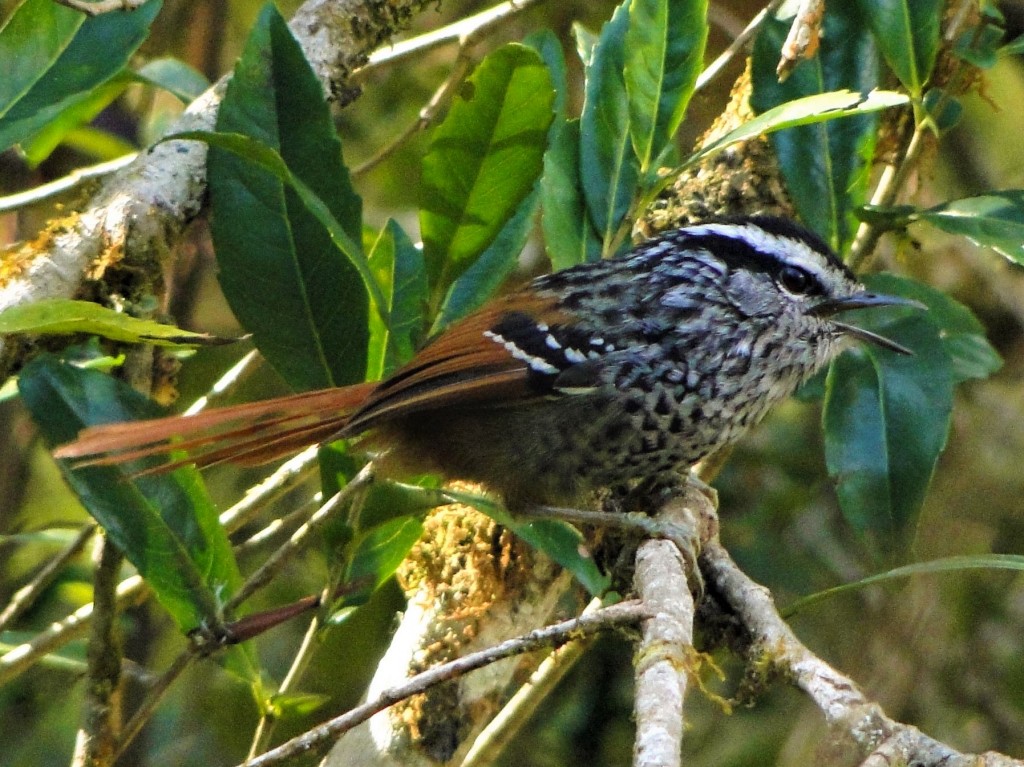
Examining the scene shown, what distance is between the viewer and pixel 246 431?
8.41ft

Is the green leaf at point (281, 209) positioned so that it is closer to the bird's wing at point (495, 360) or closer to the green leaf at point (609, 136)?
the bird's wing at point (495, 360)

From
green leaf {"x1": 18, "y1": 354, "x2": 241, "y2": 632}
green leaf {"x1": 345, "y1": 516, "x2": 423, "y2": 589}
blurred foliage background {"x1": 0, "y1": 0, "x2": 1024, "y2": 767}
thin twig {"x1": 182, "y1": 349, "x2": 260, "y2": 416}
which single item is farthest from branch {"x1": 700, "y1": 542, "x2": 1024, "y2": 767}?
thin twig {"x1": 182, "y1": 349, "x2": 260, "y2": 416}

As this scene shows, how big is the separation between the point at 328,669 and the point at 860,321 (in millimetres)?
1776

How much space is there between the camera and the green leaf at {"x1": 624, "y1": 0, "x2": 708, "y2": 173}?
2.64 metres

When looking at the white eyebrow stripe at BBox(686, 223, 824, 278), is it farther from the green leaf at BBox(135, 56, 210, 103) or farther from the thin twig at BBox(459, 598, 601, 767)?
the green leaf at BBox(135, 56, 210, 103)

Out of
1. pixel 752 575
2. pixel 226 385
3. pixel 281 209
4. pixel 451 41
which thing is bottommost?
pixel 752 575

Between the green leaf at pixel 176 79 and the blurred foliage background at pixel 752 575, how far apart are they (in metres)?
0.41

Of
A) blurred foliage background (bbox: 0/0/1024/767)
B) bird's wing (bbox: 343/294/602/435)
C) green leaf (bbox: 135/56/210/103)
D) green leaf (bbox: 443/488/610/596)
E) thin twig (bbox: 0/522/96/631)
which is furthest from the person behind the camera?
blurred foliage background (bbox: 0/0/1024/767)

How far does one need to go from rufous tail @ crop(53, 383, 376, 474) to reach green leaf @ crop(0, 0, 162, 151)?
0.69m

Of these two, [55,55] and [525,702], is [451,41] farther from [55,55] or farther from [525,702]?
[525,702]

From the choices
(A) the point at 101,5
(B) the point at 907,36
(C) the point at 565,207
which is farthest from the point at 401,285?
(B) the point at 907,36

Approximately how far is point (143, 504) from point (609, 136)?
1.28 meters

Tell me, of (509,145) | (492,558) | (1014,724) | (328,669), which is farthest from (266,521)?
(1014,724)

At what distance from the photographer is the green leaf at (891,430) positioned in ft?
8.48
